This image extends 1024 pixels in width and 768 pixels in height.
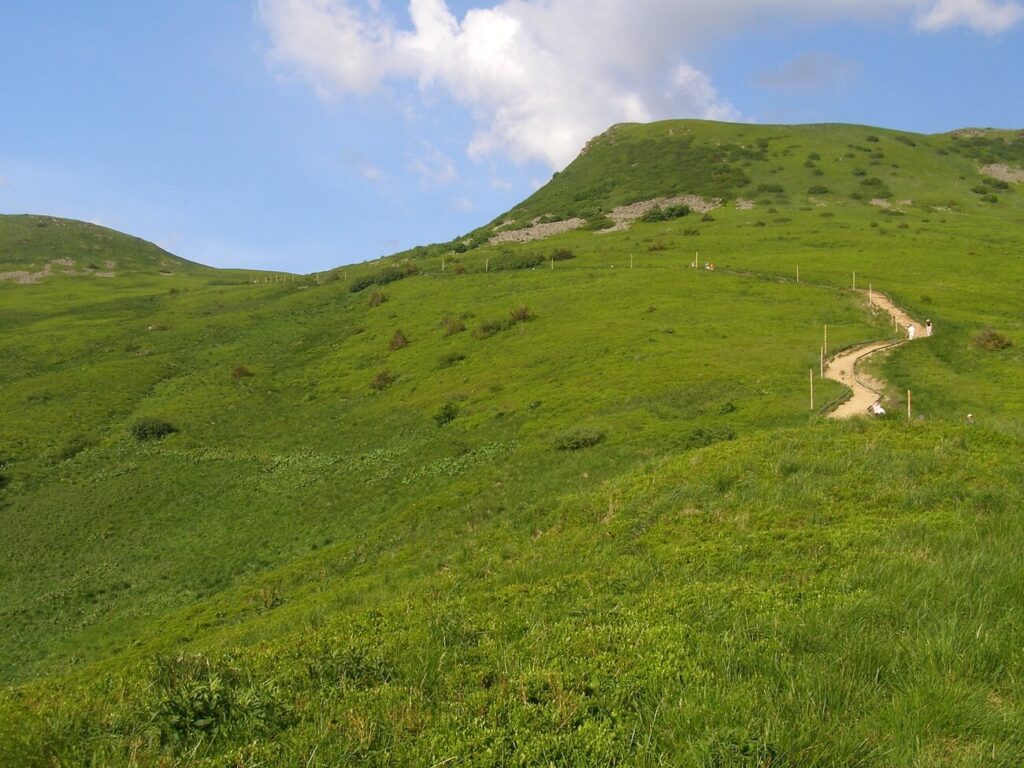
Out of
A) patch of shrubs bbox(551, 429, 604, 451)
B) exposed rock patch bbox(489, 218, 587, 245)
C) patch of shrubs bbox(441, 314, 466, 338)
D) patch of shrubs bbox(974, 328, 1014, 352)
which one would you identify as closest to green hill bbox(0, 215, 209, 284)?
exposed rock patch bbox(489, 218, 587, 245)

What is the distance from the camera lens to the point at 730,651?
7578 mm

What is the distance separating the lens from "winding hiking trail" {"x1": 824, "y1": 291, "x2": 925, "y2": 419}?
31.5 meters

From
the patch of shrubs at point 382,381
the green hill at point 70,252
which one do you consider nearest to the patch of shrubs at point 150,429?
the patch of shrubs at point 382,381

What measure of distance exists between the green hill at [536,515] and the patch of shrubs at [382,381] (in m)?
0.33

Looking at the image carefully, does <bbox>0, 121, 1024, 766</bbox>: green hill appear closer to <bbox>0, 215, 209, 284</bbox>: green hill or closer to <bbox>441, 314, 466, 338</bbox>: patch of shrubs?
<bbox>441, 314, 466, 338</bbox>: patch of shrubs

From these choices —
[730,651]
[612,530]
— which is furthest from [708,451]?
[730,651]

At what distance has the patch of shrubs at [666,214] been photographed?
112 m

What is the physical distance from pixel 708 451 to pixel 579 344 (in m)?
31.0

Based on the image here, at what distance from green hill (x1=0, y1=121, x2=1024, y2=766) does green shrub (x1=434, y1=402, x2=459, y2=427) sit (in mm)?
503

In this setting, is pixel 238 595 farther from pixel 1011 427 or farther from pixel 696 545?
pixel 1011 427

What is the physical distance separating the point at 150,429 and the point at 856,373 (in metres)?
49.6

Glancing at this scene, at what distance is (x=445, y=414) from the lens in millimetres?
44281

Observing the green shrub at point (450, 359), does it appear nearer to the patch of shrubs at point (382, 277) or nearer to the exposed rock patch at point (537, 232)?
the patch of shrubs at point (382, 277)

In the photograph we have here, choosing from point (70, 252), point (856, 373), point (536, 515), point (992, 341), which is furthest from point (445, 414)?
point (70, 252)
